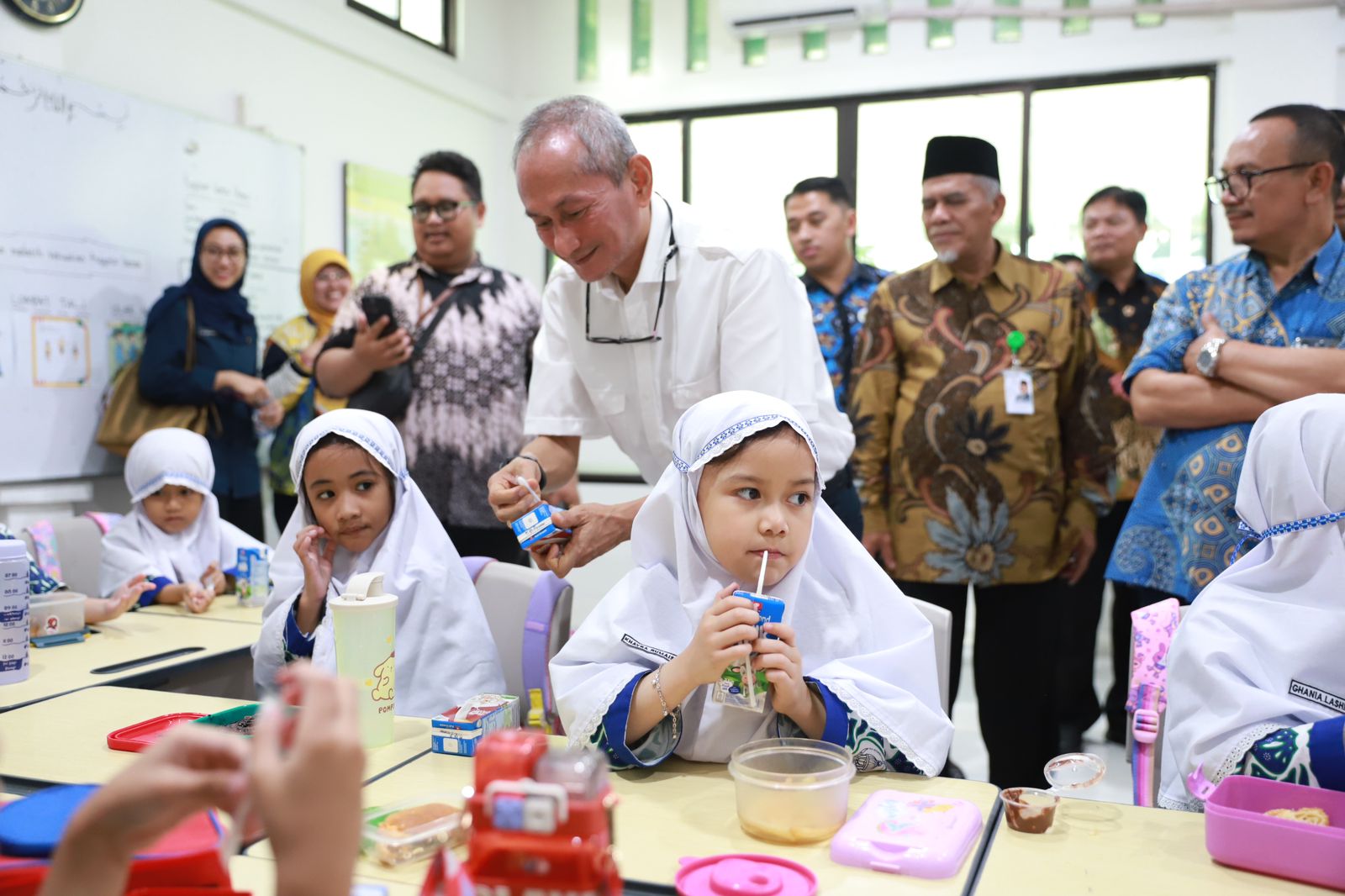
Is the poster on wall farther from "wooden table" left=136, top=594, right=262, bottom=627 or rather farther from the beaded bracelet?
the beaded bracelet

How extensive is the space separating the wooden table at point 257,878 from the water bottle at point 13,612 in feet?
3.49

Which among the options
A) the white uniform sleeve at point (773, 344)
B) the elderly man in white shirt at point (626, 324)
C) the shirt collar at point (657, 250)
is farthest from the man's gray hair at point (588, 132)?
the white uniform sleeve at point (773, 344)

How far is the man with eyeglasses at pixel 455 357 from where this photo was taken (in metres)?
3.30

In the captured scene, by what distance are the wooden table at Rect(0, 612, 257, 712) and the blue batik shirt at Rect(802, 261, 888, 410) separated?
2.24 meters

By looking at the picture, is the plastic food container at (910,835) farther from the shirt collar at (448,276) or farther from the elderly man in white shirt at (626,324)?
the shirt collar at (448,276)

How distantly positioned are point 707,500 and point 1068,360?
5.61ft

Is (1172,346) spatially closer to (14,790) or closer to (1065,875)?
(1065,875)

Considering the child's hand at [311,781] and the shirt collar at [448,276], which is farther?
the shirt collar at [448,276]

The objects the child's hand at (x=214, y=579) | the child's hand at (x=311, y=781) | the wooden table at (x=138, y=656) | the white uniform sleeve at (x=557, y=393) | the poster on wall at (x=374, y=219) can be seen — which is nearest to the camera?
the child's hand at (x=311, y=781)

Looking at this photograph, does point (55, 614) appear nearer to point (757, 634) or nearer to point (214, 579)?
point (214, 579)

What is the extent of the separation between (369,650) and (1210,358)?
1865mm

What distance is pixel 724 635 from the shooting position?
1.41 m

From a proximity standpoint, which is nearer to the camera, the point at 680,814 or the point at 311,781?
the point at 311,781

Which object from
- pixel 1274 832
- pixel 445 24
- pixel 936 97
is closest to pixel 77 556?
pixel 1274 832
